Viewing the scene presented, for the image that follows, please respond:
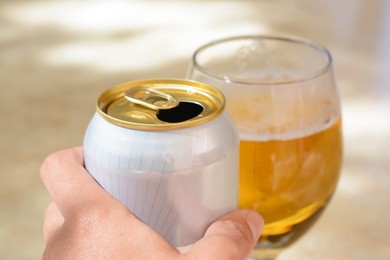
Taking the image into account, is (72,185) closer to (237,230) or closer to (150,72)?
(237,230)

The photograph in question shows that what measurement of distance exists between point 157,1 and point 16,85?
43 cm

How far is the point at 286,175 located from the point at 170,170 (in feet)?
0.59

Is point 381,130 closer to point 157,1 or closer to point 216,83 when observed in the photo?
point 216,83

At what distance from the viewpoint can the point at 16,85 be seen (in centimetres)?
103

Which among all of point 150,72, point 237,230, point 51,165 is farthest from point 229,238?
point 150,72

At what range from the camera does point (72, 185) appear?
1.46 feet

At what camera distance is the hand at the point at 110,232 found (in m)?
0.41

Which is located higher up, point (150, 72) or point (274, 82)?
point (274, 82)

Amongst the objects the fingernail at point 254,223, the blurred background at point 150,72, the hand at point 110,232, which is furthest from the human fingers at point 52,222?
the blurred background at point 150,72

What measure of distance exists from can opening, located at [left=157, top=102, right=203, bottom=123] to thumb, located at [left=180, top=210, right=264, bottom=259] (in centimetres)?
6

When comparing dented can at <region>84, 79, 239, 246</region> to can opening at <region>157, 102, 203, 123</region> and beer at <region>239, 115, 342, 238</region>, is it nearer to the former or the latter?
can opening at <region>157, 102, 203, 123</region>

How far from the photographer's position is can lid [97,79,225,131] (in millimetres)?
412

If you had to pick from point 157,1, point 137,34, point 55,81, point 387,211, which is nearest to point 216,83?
point 387,211

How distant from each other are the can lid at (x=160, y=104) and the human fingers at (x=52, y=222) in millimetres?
76
